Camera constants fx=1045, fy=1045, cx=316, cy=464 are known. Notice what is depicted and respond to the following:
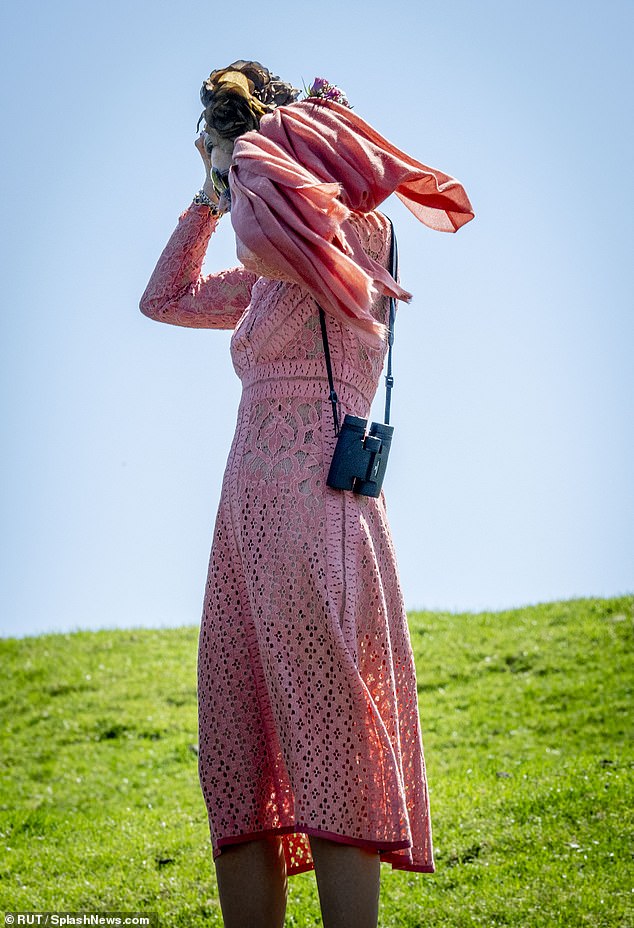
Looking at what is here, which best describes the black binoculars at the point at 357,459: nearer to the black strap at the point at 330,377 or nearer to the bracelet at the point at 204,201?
the black strap at the point at 330,377

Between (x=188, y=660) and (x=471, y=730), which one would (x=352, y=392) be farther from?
(x=188, y=660)

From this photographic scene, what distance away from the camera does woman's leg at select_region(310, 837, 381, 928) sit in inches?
82.7

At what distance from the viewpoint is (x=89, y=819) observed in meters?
5.47

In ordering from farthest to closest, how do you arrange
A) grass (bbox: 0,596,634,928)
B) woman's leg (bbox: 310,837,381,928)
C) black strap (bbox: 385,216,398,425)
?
grass (bbox: 0,596,634,928) < black strap (bbox: 385,216,398,425) < woman's leg (bbox: 310,837,381,928)

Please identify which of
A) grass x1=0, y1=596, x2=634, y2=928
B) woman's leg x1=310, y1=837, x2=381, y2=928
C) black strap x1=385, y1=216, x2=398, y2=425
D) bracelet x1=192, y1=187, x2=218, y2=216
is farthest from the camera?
grass x1=0, y1=596, x2=634, y2=928

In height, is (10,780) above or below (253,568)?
below

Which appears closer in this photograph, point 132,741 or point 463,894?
point 463,894

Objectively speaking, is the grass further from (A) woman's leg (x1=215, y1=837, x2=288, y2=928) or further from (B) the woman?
(B) the woman

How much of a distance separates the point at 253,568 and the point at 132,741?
212 inches

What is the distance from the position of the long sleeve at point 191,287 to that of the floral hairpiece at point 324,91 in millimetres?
429

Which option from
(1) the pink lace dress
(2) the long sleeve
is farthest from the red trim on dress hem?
(2) the long sleeve

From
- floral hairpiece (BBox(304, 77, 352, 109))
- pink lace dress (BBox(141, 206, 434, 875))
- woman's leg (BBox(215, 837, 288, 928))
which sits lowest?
woman's leg (BBox(215, 837, 288, 928))

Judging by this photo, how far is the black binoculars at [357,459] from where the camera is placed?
2.24 m

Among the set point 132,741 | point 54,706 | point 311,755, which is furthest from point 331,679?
point 54,706
